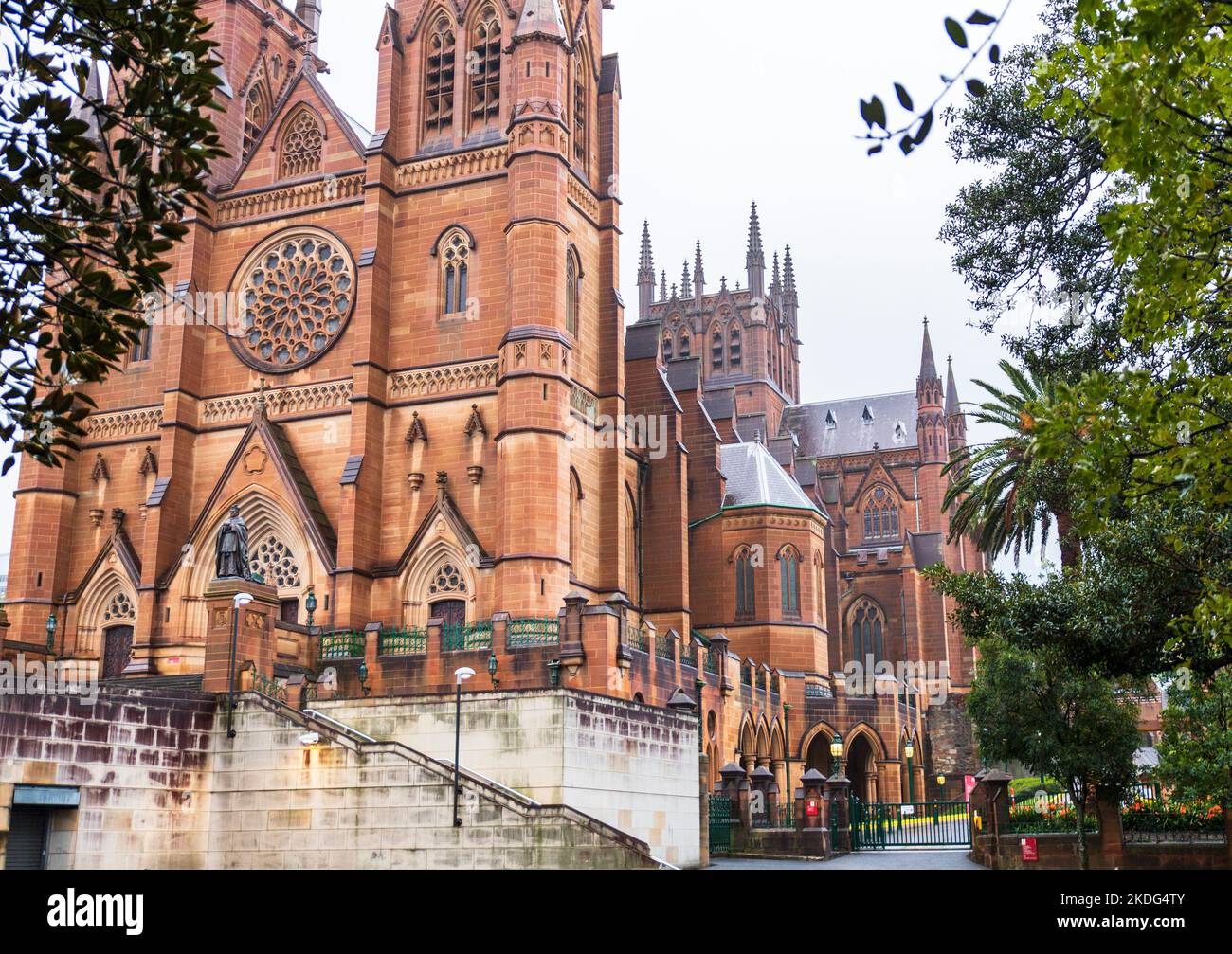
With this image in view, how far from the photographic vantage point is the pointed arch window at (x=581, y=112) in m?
41.8

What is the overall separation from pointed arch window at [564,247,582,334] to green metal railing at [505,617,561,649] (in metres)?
10.5

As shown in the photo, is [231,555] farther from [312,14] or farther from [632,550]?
[312,14]

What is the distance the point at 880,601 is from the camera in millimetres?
65875

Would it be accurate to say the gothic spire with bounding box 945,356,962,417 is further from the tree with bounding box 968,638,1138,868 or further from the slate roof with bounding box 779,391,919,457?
the tree with bounding box 968,638,1138,868

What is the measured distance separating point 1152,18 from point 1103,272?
15424mm

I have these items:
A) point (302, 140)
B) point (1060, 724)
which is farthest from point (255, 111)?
point (1060, 724)

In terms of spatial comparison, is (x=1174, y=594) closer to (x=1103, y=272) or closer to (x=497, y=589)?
(x=1103, y=272)

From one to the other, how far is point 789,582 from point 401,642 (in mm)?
20522

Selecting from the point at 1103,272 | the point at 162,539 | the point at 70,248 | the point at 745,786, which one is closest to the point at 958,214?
the point at 1103,272

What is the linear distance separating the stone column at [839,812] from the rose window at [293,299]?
65.7ft

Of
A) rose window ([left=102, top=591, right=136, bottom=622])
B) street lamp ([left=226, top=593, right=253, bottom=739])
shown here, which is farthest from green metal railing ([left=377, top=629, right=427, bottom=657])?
rose window ([left=102, top=591, right=136, bottom=622])

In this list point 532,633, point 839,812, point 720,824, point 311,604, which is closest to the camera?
point 532,633

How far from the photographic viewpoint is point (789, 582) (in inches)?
1953
